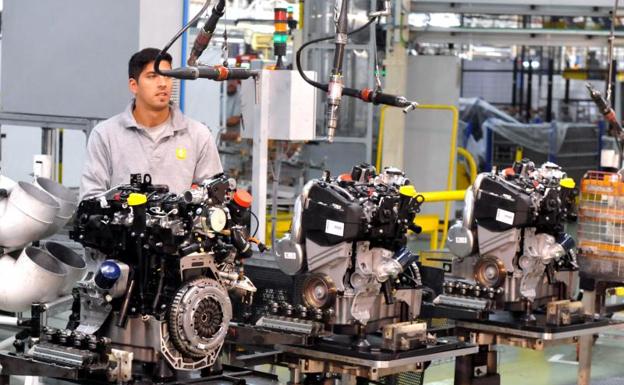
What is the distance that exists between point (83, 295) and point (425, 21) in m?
8.84

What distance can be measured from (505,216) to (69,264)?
81.0 inches

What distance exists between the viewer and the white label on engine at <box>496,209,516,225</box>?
6098mm

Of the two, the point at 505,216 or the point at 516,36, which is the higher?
the point at 516,36

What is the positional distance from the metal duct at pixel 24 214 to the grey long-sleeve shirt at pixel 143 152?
46 centimetres

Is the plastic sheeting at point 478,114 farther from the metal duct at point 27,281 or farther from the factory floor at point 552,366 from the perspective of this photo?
the metal duct at point 27,281

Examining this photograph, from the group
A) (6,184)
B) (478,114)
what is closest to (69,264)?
(6,184)

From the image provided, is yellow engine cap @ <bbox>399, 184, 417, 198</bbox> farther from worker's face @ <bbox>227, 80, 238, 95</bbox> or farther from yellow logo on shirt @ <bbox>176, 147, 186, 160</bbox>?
worker's face @ <bbox>227, 80, 238, 95</bbox>

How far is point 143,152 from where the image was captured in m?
5.38

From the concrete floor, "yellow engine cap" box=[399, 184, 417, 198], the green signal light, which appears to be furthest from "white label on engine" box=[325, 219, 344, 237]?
the concrete floor

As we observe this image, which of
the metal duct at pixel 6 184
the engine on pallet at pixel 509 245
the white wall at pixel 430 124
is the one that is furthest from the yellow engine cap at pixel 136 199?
the white wall at pixel 430 124

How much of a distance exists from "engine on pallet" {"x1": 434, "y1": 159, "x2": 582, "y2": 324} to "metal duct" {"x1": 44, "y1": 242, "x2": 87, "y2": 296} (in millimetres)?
1707

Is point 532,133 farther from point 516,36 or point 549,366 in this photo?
point 549,366

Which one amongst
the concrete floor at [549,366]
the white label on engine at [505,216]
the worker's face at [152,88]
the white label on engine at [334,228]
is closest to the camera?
the white label on engine at [334,228]

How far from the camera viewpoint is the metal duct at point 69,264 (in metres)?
5.70
